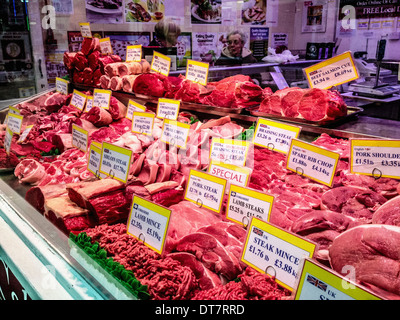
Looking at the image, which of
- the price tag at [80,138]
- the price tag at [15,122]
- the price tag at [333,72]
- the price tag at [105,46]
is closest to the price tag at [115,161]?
the price tag at [80,138]

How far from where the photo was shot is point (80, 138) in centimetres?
308

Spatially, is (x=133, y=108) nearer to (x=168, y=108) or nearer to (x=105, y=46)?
(x=168, y=108)

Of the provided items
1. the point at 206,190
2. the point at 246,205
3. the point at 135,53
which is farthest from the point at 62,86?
the point at 246,205

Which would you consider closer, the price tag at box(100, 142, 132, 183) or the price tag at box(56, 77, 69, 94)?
the price tag at box(100, 142, 132, 183)

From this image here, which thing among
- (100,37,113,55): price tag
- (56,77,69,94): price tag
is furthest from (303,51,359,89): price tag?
(56,77,69,94): price tag

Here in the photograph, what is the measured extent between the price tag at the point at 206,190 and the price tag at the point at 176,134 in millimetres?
754

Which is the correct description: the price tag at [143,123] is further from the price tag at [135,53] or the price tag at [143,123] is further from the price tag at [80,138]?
the price tag at [135,53]

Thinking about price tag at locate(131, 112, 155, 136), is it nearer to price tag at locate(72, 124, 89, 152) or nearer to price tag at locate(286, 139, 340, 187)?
price tag at locate(72, 124, 89, 152)

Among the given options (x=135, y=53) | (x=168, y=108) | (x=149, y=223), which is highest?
(x=135, y=53)

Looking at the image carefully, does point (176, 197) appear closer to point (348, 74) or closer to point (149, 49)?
point (348, 74)

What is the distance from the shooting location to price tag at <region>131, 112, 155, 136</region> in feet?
10.3

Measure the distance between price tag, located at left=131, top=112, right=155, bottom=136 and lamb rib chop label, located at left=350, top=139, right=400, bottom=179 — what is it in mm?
1730

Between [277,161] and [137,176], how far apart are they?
974 millimetres

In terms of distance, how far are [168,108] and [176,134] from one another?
0.72m
